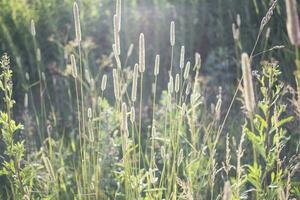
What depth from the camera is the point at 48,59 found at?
13.7ft

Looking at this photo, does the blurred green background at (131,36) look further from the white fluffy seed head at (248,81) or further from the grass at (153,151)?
the white fluffy seed head at (248,81)

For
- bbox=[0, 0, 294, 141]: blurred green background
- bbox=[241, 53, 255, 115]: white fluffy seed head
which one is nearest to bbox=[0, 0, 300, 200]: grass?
bbox=[241, 53, 255, 115]: white fluffy seed head

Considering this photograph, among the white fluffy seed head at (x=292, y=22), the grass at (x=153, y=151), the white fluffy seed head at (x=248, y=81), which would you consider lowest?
the grass at (x=153, y=151)

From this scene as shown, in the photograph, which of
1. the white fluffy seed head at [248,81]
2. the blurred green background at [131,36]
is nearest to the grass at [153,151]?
the white fluffy seed head at [248,81]

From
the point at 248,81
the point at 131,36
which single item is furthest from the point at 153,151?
the point at 131,36

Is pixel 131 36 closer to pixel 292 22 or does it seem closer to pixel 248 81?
pixel 248 81

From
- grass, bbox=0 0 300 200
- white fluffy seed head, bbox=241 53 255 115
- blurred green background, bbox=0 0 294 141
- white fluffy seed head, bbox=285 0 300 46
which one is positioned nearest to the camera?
white fluffy seed head, bbox=285 0 300 46

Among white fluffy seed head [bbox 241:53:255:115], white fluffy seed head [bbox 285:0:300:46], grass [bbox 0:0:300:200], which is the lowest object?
grass [bbox 0:0:300:200]

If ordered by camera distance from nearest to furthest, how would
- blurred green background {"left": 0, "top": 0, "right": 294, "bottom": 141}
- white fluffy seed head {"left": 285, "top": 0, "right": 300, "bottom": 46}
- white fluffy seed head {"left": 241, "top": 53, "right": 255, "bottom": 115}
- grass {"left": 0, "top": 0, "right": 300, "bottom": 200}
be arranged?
white fluffy seed head {"left": 285, "top": 0, "right": 300, "bottom": 46} → white fluffy seed head {"left": 241, "top": 53, "right": 255, "bottom": 115} → grass {"left": 0, "top": 0, "right": 300, "bottom": 200} → blurred green background {"left": 0, "top": 0, "right": 294, "bottom": 141}

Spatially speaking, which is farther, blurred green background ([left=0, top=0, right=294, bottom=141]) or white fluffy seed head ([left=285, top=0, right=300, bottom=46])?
blurred green background ([left=0, top=0, right=294, bottom=141])

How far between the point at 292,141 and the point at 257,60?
0.99 meters

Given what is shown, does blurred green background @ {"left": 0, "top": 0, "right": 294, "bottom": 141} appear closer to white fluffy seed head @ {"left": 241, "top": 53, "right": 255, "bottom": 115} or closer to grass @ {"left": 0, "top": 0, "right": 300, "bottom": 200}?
grass @ {"left": 0, "top": 0, "right": 300, "bottom": 200}

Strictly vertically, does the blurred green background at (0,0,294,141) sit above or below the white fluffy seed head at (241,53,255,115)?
above

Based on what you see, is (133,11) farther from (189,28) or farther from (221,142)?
(221,142)
